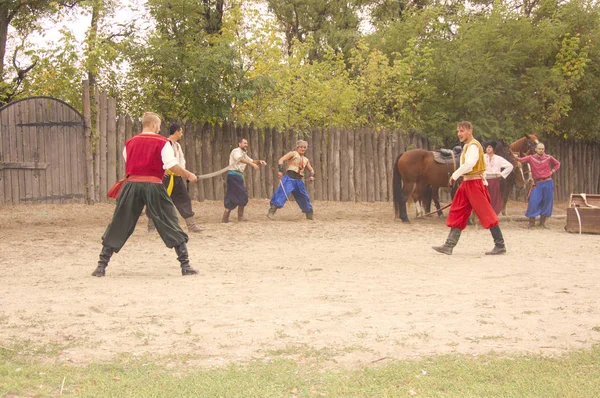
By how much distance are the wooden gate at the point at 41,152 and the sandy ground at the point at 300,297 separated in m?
2.35

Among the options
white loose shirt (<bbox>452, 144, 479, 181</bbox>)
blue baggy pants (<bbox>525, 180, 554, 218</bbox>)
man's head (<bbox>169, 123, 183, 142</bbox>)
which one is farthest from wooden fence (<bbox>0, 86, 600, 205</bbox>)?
white loose shirt (<bbox>452, 144, 479, 181</bbox>)

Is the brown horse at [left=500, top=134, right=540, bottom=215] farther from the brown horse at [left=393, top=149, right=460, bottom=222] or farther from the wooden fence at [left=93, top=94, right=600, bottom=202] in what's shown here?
the wooden fence at [left=93, top=94, right=600, bottom=202]

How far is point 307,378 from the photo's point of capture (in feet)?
13.7

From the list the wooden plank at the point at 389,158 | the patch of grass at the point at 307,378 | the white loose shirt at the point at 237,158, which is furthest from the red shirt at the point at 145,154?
the wooden plank at the point at 389,158

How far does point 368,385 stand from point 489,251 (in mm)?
6426

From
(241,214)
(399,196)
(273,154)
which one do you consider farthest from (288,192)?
(273,154)

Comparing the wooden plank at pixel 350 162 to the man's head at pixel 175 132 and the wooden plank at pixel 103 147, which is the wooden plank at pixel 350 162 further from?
the man's head at pixel 175 132

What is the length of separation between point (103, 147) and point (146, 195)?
25.0ft

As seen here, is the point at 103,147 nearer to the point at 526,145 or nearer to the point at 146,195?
the point at 146,195

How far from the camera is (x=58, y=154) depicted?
47.5ft

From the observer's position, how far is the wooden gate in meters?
14.0

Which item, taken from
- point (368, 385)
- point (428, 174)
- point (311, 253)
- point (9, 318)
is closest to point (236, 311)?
point (9, 318)

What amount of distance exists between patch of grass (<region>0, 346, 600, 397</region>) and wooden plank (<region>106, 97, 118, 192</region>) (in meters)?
10.8

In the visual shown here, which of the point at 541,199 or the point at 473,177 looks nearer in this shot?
the point at 473,177
